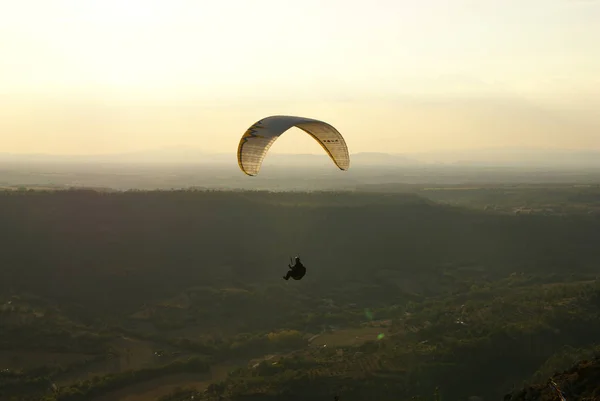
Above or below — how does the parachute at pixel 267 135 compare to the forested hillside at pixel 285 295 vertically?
above

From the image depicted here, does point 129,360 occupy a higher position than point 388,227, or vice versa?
point 388,227

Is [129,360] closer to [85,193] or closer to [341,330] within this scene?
[341,330]

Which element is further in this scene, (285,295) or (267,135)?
(285,295)

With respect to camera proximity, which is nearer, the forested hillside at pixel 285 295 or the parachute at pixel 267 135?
the parachute at pixel 267 135

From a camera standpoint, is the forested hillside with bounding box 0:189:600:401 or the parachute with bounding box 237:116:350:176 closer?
the parachute with bounding box 237:116:350:176

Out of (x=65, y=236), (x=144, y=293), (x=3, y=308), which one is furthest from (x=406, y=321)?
(x=65, y=236)

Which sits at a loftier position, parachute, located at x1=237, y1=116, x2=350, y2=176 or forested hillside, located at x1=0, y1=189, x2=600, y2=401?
parachute, located at x1=237, y1=116, x2=350, y2=176

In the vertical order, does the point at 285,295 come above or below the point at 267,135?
below

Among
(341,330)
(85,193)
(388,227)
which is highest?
(85,193)
